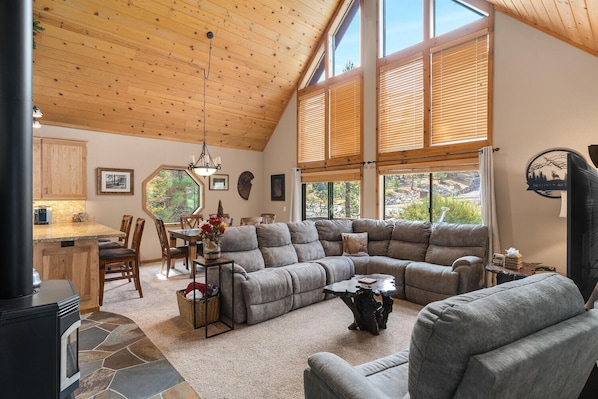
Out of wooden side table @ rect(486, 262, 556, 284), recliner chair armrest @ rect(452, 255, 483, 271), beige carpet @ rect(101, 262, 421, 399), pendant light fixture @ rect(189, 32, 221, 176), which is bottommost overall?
beige carpet @ rect(101, 262, 421, 399)

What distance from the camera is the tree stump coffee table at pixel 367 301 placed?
10.4 ft

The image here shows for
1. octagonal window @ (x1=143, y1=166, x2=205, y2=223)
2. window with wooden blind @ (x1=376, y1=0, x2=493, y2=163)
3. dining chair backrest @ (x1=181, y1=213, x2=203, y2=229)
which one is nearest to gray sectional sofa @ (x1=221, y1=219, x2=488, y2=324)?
window with wooden blind @ (x1=376, y1=0, x2=493, y2=163)

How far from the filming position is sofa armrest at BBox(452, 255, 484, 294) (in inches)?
151

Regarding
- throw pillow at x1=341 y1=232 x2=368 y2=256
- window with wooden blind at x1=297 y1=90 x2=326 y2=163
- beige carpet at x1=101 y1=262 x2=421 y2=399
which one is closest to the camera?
beige carpet at x1=101 y1=262 x2=421 y2=399

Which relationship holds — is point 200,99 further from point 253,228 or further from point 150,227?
point 253,228

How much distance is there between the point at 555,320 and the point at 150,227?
6870 mm

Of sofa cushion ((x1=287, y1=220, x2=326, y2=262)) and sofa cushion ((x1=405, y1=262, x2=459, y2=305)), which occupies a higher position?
sofa cushion ((x1=287, y1=220, x2=326, y2=262))

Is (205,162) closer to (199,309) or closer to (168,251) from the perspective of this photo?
(168,251)

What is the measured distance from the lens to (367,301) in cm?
318

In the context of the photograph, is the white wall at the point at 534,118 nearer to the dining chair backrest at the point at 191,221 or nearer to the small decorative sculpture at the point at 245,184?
the dining chair backrest at the point at 191,221

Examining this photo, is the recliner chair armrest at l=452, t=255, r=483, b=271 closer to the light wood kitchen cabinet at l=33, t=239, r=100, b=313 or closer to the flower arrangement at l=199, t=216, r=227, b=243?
the flower arrangement at l=199, t=216, r=227, b=243

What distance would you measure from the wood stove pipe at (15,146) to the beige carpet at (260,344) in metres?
1.44

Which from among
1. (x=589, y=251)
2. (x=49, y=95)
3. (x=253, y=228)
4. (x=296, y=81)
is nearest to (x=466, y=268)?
(x=589, y=251)

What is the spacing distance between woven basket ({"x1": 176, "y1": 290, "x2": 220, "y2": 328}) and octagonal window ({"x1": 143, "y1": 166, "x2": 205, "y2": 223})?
3.69 m
